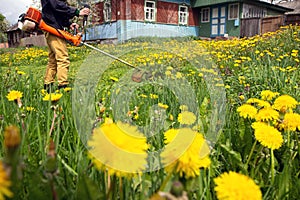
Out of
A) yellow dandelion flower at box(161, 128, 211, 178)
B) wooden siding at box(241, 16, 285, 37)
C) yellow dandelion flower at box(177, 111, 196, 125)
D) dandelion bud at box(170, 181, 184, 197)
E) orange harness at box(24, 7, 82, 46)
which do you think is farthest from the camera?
wooden siding at box(241, 16, 285, 37)

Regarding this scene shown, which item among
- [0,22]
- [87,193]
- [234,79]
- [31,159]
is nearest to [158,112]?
[31,159]

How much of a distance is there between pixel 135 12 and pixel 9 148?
1893 centimetres

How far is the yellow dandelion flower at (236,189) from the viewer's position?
45 cm

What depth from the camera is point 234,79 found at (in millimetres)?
3076

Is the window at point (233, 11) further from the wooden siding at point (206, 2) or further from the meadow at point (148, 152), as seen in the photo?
the meadow at point (148, 152)

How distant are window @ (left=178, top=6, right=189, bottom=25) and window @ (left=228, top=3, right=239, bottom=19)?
3.24 m

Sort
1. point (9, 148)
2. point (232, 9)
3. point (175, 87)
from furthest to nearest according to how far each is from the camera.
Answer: point (232, 9) < point (175, 87) < point (9, 148)

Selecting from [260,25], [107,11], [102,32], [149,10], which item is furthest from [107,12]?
[260,25]

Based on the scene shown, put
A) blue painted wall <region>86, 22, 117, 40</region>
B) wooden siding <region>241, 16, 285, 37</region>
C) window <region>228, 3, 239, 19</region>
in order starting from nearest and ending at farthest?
1. wooden siding <region>241, 16, 285, 37</region>
2. blue painted wall <region>86, 22, 117, 40</region>
3. window <region>228, 3, 239, 19</region>

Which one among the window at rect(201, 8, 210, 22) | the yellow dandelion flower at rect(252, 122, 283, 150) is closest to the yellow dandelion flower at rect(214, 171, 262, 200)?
the yellow dandelion flower at rect(252, 122, 283, 150)

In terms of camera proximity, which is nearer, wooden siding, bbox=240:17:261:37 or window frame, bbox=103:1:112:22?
wooden siding, bbox=240:17:261:37

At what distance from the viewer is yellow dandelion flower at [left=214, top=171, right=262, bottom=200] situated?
45cm

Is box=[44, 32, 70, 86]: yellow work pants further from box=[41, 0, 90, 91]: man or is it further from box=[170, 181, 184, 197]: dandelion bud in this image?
box=[170, 181, 184, 197]: dandelion bud

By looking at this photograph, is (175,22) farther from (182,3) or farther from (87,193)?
(87,193)
